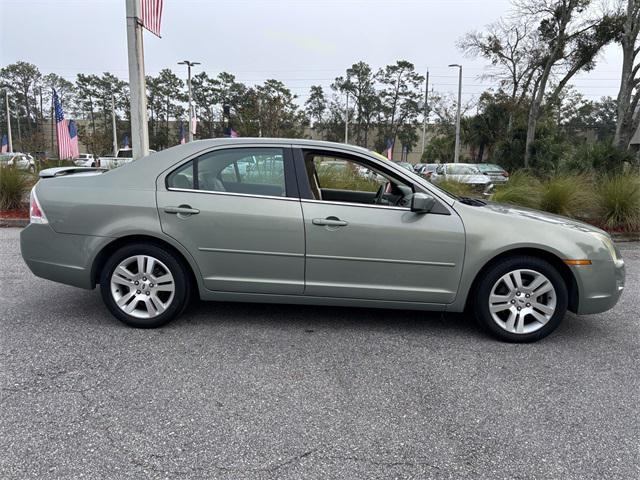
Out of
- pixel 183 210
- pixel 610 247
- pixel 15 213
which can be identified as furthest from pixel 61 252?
pixel 15 213

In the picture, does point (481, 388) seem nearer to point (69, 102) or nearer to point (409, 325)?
point (409, 325)

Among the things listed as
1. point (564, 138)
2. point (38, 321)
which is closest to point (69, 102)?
point (564, 138)

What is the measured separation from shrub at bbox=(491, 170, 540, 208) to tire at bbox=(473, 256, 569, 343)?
5667 millimetres

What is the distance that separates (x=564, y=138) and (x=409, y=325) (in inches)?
1435

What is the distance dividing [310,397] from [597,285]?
2483mm

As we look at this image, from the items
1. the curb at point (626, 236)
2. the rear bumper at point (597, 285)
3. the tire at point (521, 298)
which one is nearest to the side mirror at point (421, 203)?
the tire at point (521, 298)

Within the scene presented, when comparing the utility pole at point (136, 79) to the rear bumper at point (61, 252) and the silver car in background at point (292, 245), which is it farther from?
the silver car in background at point (292, 245)

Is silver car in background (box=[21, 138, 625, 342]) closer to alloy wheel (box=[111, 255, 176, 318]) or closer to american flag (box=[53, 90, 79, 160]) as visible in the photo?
alloy wheel (box=[111, 255, 176, 318])

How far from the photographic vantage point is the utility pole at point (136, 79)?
8664mm

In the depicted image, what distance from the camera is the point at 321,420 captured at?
8.60ft

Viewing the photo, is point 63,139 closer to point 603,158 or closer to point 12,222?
point 12,222

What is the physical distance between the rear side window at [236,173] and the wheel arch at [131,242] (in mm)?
483

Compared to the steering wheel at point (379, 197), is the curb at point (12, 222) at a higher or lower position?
lower

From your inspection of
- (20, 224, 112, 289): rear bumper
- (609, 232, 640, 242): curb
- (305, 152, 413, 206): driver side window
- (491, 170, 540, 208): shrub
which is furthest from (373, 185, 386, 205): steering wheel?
(609, 232, 640, 242): curb
